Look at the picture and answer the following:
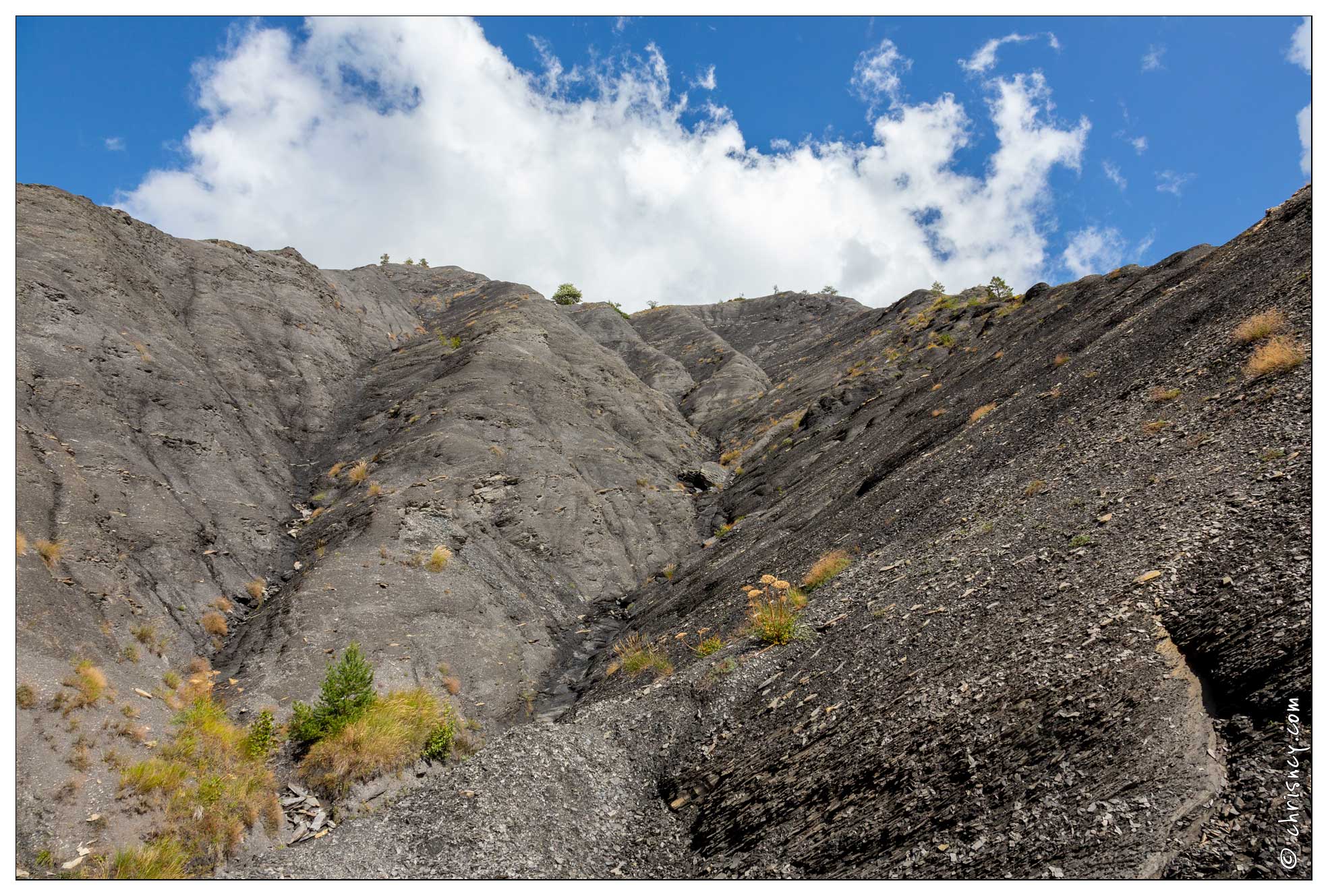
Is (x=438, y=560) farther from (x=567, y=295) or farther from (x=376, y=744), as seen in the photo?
(x=567, y=295)

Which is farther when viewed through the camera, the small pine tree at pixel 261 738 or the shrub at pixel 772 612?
the shrub at pixel 772 612

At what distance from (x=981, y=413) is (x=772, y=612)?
13087 mm

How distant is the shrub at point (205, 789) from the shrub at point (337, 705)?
1132 millimetres

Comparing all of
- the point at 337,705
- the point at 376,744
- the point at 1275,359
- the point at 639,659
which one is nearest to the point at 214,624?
the point at 337,705

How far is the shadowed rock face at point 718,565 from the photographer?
31.2 ft

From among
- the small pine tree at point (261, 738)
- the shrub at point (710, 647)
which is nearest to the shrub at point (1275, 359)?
the shrub at point (710, 647)

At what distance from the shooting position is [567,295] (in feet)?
297

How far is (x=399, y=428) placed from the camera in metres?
36.9

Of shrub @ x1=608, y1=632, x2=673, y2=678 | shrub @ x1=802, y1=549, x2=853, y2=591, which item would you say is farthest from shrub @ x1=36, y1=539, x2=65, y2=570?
shrub @ x1=802, y1=549, x2=853, y2=591

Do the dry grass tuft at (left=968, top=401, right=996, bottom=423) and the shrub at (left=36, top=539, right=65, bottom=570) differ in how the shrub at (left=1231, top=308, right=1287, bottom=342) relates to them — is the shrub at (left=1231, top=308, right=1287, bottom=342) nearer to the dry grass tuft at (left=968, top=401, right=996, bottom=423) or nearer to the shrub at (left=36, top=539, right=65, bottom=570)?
the dry grass tuft at (left=968, top=401, right=996, bottom=423)

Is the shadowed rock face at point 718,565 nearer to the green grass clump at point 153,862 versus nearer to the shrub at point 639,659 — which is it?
the shrub at point 639,659

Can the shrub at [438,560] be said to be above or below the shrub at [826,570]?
above

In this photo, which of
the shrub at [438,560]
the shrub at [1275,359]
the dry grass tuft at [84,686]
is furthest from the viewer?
the shrub at [438,560]

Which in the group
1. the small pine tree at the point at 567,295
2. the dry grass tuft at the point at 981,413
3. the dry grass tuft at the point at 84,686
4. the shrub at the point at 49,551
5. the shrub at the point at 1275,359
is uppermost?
the small pine tree at the point at 567,295
